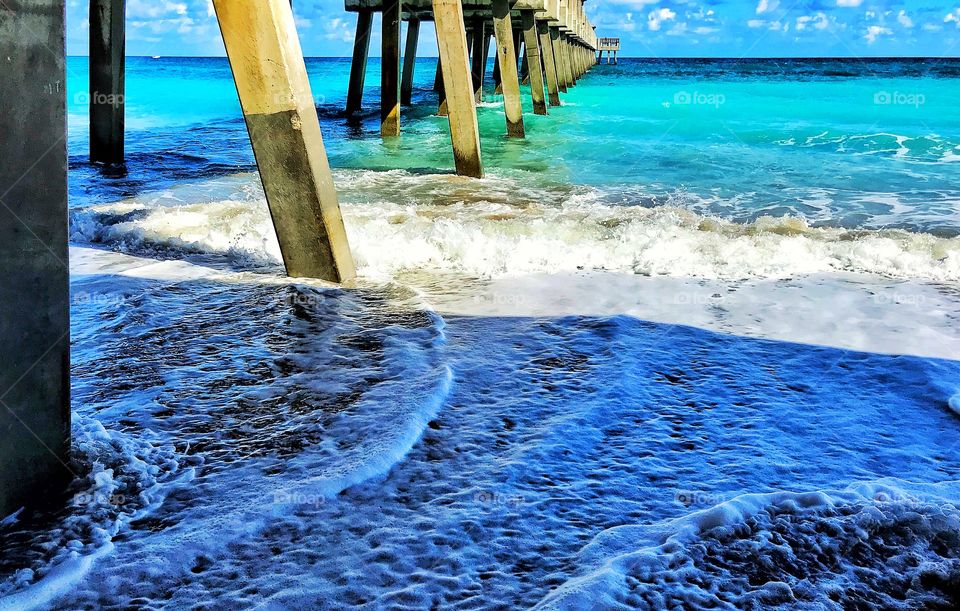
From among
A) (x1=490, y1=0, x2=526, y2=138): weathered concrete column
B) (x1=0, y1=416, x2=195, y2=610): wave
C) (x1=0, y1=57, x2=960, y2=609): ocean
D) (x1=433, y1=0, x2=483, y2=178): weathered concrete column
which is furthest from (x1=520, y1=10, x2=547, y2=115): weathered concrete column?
(x1=0, y1=416, x2=195, y2=610): wave

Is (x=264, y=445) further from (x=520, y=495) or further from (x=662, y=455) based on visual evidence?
(x=662, y=455)

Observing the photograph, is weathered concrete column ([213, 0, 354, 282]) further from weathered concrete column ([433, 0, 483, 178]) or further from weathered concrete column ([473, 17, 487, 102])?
weathered concrete column ([473, 17, 487, 102])

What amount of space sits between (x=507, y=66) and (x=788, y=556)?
12.0m

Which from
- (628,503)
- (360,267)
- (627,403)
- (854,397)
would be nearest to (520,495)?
(628,503)

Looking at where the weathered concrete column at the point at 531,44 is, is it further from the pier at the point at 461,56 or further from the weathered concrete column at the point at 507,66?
the weathered concrete column at the point at 507,66

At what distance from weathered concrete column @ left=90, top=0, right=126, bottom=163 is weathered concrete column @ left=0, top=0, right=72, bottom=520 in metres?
7.01

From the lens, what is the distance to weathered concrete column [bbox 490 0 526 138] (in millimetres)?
12914

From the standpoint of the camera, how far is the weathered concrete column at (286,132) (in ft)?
11.7

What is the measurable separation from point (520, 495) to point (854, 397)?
1.57 meters

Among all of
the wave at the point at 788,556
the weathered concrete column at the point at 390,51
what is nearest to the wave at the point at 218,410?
the wave at the point at 788,556

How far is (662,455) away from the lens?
2494mm

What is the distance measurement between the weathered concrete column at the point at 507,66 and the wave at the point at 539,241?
20.7ft

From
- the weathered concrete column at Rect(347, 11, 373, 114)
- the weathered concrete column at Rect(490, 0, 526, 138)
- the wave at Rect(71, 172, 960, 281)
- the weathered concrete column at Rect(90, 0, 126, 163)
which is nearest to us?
the wave at Rect(71, 172, 960, 281)

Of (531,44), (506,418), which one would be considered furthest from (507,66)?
(506,418)
